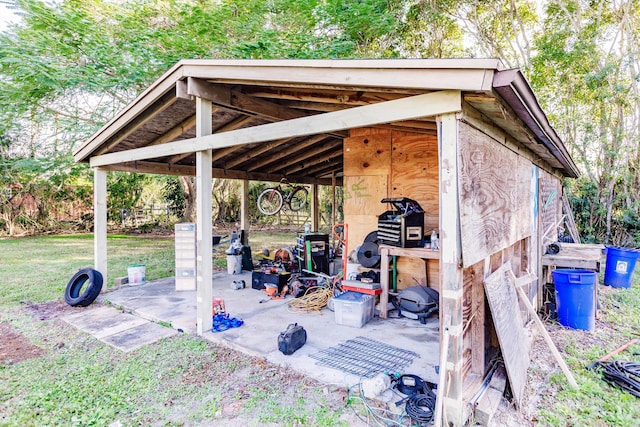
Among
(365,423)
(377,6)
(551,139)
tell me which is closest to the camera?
(365,423)

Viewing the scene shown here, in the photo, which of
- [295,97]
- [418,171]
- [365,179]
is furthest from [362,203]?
[295,97]

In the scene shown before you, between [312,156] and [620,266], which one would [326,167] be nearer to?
[312,156]

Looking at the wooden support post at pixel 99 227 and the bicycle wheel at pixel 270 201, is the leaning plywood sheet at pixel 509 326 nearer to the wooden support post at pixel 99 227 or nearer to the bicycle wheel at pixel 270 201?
the wooden support post at pixel 99 227

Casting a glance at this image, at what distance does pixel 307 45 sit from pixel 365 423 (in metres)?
9.70

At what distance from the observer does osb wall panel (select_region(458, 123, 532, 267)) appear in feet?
6.87

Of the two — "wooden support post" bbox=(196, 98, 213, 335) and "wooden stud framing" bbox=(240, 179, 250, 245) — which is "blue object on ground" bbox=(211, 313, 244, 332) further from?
"wooden stud framing" bbox=(240, 179, 250, 245)

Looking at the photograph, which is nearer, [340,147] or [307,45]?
[340,147]

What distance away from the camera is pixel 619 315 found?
4.39m

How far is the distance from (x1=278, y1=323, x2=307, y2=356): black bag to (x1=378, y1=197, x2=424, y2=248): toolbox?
1537 mm

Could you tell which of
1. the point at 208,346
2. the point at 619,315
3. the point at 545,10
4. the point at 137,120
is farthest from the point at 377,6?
the point at 208,346

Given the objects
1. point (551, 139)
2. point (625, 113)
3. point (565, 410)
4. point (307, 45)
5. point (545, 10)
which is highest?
point (545, 10)

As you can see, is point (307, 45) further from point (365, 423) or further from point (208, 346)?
point (365, 423)

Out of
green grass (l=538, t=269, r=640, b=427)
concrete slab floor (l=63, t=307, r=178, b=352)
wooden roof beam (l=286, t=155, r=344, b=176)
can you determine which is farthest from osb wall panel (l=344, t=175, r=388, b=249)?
concrete slab floor (l=63, t=307, r=178, b=352)

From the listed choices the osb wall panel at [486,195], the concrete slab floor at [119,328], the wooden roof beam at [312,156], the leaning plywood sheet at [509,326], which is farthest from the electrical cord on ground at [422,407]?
the wooden roof beam at [312,156]
